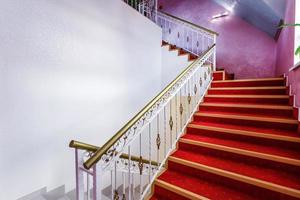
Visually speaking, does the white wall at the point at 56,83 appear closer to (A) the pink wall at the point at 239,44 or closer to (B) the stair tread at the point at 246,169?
(B) the stair tread at the point at 246,169

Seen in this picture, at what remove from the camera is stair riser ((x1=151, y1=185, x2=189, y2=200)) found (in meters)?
2.34

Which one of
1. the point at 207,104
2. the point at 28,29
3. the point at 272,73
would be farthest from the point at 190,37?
the point at 28,29

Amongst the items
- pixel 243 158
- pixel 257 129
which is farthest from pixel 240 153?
pixel 257 129

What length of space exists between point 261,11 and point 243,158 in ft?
13.6

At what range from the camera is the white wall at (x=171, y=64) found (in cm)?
570

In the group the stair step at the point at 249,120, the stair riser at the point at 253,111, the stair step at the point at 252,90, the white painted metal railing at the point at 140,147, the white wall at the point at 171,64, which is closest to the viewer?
the white painted metal railing at the point at 140,147

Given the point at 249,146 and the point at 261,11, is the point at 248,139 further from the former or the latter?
the point at 261,11

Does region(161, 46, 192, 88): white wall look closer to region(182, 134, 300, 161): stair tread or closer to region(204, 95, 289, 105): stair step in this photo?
region(204, 95, 289, 105): stair step

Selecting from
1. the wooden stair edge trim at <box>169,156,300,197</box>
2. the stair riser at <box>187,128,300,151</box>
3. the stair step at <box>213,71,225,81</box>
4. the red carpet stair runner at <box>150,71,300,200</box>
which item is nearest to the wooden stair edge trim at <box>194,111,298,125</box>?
the red carpet stair runner at <box>150,71,300,200</box>

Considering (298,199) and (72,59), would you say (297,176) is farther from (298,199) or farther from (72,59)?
(72,59)

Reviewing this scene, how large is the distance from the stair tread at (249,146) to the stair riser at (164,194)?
3.24 ft

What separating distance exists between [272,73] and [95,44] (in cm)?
528

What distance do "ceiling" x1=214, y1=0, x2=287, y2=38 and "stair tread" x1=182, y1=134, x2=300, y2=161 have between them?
3220 mm

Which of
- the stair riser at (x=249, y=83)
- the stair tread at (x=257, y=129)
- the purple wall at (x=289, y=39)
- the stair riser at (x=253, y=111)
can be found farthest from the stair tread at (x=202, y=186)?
the stair riser at (x=249, y=83)
